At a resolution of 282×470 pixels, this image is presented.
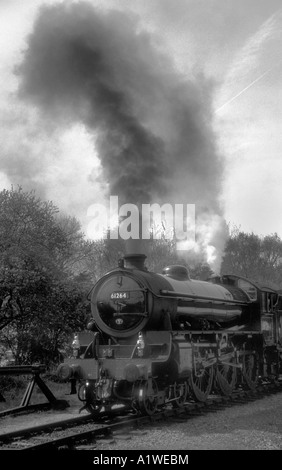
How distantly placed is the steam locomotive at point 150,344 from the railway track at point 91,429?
29 centimetres

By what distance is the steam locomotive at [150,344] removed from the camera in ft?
37.7

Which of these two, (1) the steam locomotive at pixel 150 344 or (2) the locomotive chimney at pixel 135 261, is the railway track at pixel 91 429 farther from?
(2) the locomotive chimney at pixel 135 261

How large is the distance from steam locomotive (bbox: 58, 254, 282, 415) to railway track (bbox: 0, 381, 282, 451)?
29 cm

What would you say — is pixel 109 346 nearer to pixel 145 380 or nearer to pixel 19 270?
pixel 145 380

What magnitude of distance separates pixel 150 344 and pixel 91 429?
7.58 ft

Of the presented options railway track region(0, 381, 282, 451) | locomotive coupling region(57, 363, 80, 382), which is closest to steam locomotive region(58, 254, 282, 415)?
locomotive coupling region(57, 363, 80, 382)

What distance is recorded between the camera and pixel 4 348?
21.0 m

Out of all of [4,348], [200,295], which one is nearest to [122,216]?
[200,295]

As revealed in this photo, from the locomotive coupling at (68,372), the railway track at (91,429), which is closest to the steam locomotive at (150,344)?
the locomotive coupling at (68,372)

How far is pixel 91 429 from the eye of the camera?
33.5ft

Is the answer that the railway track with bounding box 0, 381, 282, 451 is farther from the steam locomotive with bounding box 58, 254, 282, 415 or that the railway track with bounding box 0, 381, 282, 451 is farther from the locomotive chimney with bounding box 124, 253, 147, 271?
the locomotive chimney with bounding box 124, 253, 147, 271

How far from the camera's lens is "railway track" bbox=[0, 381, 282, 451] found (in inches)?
348

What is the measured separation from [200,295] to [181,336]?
1867 millimetres

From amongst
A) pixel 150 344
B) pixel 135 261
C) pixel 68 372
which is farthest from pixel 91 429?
pixel 135 261
